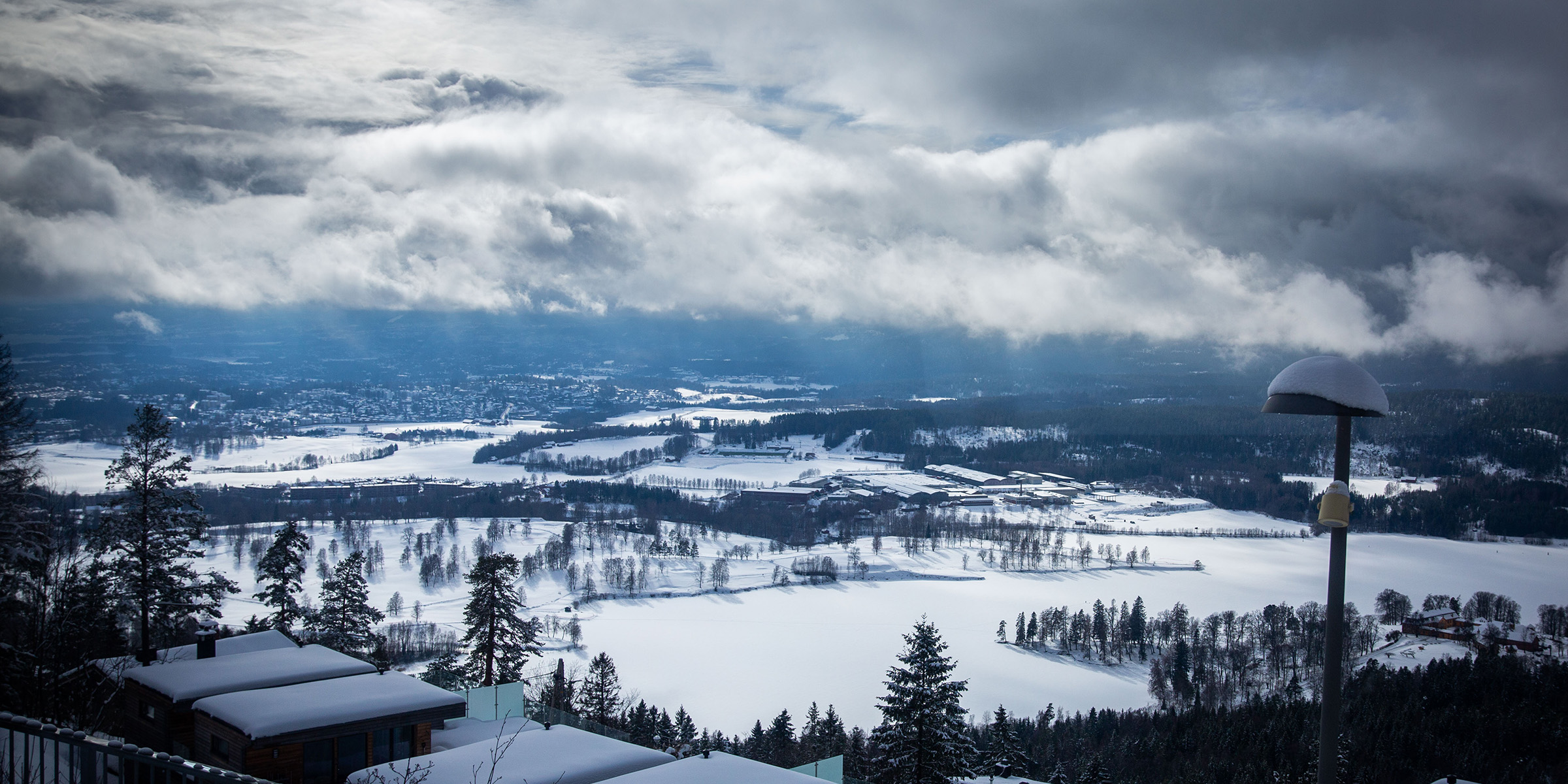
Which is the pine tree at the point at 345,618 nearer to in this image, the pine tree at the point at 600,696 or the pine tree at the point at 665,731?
the pine tree at the point at 600,696

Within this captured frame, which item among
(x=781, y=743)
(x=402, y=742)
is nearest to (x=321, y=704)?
(x=402, y=742)

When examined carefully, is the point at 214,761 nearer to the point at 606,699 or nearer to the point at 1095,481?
the point at 606,699

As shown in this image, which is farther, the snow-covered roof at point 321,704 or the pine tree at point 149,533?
the pine tree at point 149,533

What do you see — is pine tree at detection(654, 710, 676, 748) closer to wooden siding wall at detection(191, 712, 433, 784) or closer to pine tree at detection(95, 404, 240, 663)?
wooden siding wall at detection(191, 712, 433, 784)

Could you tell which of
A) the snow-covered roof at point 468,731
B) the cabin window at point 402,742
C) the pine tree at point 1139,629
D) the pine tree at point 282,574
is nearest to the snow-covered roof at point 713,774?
the snow-covered roof at point 468,731

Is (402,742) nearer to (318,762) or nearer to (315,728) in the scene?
(318,762)

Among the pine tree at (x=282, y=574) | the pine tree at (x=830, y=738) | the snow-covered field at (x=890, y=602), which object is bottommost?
the snow-covered field at (x=890, y=602)

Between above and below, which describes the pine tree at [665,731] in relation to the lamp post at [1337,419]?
below
